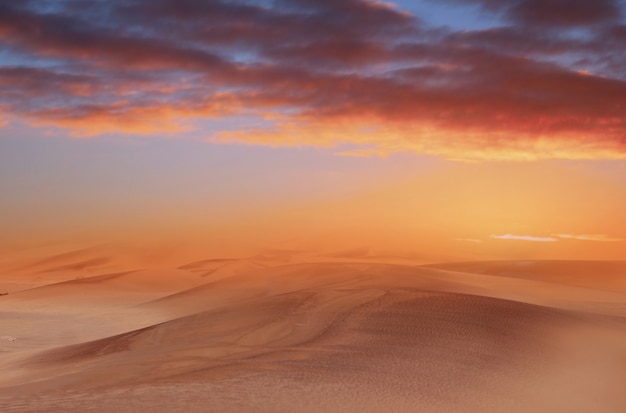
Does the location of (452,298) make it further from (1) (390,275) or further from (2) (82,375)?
(1) (390,275)

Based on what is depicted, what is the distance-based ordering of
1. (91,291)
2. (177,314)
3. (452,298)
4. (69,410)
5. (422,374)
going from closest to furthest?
(69,410)
(422,374)
(452,298)
(177,314)
(91,291)

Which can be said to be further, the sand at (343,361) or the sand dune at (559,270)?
the sand dune at (559,270)

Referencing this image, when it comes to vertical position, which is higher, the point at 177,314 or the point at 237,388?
the point at 237,388

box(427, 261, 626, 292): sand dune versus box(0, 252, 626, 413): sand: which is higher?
box(0, 252, 626, 413): sand

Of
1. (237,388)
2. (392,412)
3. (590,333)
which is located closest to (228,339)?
(237,388)

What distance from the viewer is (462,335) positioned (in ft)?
40.3

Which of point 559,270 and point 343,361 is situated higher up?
point 343,361

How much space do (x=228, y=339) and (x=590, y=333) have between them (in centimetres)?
795

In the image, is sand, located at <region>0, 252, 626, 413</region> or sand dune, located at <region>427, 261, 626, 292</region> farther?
sand dune, located at <region>427, 261, 626, 292</region>

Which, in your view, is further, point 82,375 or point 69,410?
point 82,375

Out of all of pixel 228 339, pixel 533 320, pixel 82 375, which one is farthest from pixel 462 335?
pixel 82 375

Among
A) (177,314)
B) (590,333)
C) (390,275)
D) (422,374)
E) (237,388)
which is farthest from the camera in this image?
(390,275)

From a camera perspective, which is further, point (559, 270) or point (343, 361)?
point (559, 270)

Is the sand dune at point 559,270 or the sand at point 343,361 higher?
the sand at point 343,361
